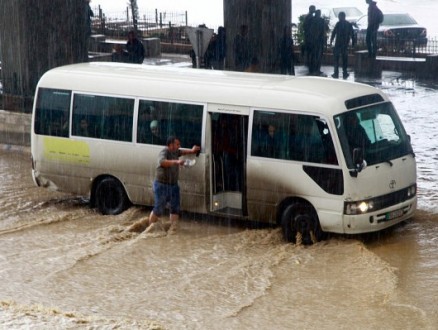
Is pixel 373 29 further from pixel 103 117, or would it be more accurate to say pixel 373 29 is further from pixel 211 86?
pixel 211 86

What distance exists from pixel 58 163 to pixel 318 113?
4734 millimetres

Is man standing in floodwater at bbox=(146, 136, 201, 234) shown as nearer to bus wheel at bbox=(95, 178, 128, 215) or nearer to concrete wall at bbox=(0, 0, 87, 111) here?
bus wheel at bbox=(95, 178, 128, 215)

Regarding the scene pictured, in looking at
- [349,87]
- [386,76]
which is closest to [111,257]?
[349,87]

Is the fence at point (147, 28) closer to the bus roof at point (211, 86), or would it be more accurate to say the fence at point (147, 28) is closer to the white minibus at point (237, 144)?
the bus roof at point (211, 86)

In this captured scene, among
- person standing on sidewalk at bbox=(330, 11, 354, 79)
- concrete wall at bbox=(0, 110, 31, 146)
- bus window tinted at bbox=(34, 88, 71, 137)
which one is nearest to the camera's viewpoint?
bus window tinted at bbox=(34, 88, 71, 137)

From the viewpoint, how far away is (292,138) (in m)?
14.4

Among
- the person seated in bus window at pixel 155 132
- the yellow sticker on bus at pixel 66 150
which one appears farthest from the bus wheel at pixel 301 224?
the yellow sticker on bus at pixel 66 150

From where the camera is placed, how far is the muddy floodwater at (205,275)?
11.7 metres

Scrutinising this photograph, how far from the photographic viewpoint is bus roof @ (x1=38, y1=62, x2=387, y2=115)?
47.4ft

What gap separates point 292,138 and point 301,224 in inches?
45.4

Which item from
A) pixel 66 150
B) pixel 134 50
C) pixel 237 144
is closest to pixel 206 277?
pixel 237 144

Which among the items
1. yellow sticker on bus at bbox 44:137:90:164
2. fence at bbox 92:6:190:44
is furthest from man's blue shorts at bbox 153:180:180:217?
fence at bbox 92:6:190:44

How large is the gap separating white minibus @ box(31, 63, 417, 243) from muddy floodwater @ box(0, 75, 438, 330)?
16.4 inches

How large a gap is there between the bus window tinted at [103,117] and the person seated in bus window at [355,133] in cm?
347
